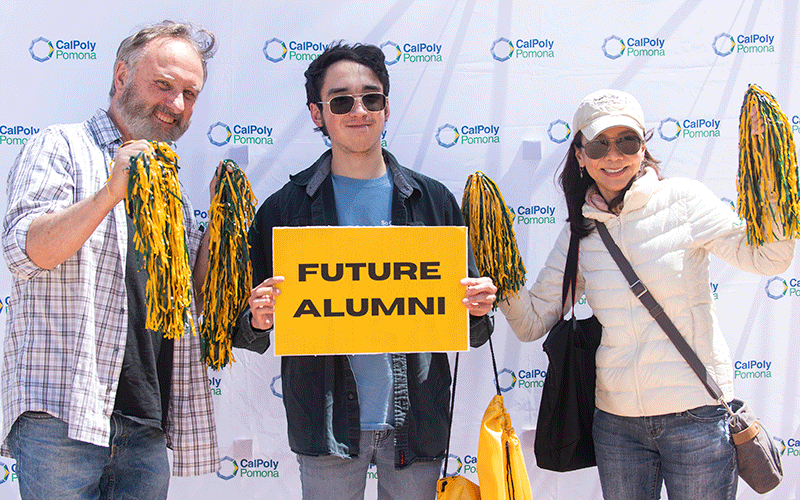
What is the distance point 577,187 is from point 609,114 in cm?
32

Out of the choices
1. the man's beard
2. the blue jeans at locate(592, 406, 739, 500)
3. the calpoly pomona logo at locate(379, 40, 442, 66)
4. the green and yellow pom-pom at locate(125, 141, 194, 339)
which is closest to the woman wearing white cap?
the blue jeans at locate(592, 406, 739, 500)

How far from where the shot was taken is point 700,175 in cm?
329

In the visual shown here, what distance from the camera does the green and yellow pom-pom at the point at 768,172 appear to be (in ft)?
6.72

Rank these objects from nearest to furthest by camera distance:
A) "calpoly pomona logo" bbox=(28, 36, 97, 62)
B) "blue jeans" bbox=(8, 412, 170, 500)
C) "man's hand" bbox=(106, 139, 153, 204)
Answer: "man's hand" bbox=(106, 139, 153, 204), "blue jeans" bbox=(8, 412, 170, 500), "calpoly pomona logo" bbox=(28, 36, 97, 62)

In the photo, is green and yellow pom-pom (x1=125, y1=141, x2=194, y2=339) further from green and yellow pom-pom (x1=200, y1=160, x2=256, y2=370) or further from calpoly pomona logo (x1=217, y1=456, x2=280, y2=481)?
calpoly pomona logo (x1=217, y1=456, x2=280, y2=481)

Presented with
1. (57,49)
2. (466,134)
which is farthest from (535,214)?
(57,49)

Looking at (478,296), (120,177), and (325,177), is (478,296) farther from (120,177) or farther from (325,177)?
(120,177)

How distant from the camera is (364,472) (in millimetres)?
2195

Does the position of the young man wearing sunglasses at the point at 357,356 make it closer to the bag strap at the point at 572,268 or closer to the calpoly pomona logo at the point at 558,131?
the bag strap at the point at 572,268

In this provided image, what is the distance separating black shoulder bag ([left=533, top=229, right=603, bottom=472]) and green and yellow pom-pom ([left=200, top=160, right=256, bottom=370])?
1183 mm

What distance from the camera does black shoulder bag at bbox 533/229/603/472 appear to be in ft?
7.75

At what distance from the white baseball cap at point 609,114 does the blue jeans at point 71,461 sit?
193 cm

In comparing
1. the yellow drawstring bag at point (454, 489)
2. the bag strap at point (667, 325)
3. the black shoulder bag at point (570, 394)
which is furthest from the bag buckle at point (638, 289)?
the yellow drawstring bag at point (454, 489)

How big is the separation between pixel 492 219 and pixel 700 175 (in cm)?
156
